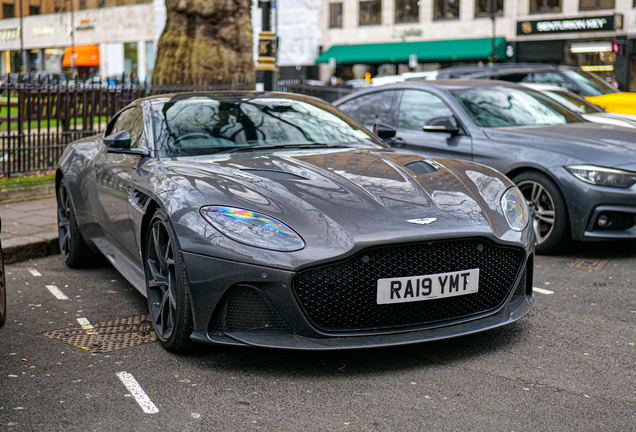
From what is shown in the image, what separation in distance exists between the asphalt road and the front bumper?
0.17 m

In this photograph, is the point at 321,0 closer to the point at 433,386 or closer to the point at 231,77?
the point at 231,77

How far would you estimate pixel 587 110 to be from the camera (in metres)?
8.99

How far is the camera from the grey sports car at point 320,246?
334cm

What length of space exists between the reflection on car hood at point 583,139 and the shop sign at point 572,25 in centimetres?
3131

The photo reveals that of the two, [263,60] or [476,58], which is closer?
[263,60]

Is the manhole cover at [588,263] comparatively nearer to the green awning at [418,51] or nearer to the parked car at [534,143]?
the parked car at [534,143]

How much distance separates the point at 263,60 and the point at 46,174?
11.8 ft

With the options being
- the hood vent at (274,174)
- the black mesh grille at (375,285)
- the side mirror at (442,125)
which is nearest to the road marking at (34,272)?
the hood vent at (274,174)

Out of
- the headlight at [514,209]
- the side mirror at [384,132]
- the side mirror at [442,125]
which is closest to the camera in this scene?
the headlight at [514,209]

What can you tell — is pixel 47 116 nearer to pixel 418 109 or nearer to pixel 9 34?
pixel 418 109

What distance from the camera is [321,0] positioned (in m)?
46.5

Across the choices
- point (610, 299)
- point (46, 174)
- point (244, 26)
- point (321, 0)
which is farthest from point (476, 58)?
point (610, 299)

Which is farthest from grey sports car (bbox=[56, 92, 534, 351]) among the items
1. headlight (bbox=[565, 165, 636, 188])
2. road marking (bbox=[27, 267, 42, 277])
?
headlight (bbox=[565, 165, 636, 188])

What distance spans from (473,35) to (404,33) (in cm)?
431
